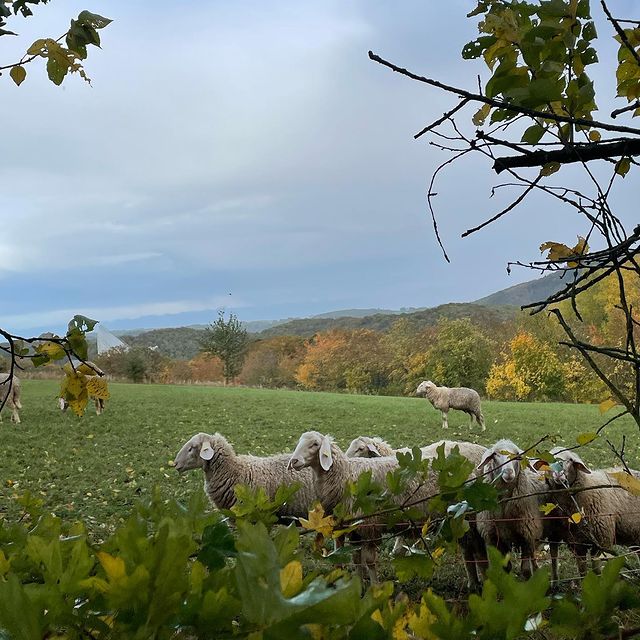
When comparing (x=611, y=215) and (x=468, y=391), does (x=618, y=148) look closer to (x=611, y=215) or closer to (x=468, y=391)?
(x=611, y=215)

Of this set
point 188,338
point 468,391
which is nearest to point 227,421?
point 468,391

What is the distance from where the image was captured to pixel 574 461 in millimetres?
4570

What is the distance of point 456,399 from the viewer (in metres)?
17.4

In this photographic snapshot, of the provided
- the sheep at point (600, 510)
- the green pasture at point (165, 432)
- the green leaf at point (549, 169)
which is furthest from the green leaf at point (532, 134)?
the green pasture at point (165, 432)

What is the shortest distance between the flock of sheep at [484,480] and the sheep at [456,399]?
11090mm

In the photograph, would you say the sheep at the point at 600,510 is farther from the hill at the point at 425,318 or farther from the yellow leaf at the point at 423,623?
the hill at the point at 425,318

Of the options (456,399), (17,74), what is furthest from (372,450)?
(456,399)

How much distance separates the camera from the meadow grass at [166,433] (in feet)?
31.7

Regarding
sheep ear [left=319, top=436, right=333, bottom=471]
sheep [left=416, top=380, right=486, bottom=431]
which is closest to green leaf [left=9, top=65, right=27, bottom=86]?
sheep ear [left=319, top=436, right=333, bottom=471]

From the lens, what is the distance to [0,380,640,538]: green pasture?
32.1ft

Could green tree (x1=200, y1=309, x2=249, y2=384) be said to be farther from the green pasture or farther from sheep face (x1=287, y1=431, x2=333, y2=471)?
sheep face (x1=287, y1=431, x2=333, y2=471)

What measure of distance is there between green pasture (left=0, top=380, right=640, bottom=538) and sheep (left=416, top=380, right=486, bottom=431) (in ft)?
1.66

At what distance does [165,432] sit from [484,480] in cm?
1375

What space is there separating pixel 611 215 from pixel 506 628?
1062mm
